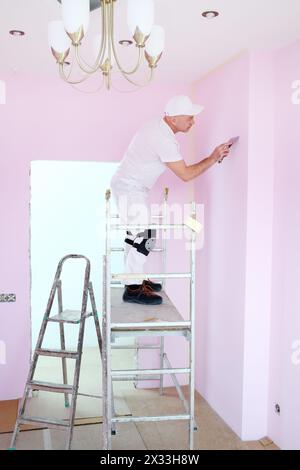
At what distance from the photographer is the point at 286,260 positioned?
10.4 feet

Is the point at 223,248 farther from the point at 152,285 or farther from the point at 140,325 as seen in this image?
the point at 140,325

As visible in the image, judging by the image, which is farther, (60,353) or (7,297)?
(7,297)

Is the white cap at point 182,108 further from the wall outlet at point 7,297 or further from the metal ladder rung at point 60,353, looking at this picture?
the wall outlet at point 7,297

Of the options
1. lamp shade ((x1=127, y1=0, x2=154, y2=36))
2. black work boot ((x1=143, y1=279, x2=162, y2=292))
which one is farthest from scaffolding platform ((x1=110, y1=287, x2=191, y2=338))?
lamp shade ((x1=127, y1=0, x2=154, y2=36))

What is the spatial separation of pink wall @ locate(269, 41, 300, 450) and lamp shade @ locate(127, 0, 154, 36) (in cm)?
135

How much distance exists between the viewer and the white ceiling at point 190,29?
2537mm

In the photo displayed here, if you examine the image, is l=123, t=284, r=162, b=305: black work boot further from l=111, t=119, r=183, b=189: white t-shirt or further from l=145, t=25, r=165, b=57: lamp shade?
l=145, t=25, r=165, b=57: lamp shade

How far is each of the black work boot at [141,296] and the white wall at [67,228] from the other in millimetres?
1368

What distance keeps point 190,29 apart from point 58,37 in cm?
98

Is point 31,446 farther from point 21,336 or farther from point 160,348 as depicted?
point 160,348

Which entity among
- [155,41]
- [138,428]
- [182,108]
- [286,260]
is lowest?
[138,428]

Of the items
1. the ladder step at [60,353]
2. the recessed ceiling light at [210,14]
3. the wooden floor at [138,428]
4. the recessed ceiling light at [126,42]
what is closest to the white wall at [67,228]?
the wooden floor at [138,428]

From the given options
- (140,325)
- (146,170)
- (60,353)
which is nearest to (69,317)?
(60,353)
